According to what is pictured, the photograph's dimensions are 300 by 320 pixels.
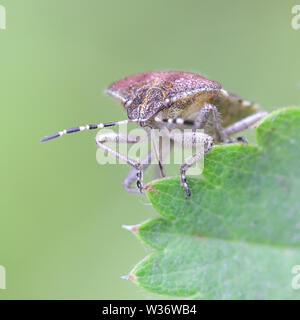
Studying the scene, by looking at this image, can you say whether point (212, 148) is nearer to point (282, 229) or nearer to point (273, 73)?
point (282, 229)

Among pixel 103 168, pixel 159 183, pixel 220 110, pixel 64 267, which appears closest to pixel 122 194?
pixel 103 168

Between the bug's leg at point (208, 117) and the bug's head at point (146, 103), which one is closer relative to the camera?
the bug's head at point (146, 103)

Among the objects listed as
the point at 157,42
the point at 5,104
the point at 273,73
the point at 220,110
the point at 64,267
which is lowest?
the point at 64,267

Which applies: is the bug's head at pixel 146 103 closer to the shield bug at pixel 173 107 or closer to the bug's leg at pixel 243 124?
the shield bug at pixel 173 107

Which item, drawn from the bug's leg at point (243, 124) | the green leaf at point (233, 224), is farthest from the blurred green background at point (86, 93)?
the bug's leg at point (243, 124)

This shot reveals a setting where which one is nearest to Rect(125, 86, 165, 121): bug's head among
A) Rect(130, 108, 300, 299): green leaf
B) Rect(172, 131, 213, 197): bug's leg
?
Rect(172, 131, 213, 197): bug's leg

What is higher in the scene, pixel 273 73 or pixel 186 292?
pixel 273 73

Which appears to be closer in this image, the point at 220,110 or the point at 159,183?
the point at 159,183
